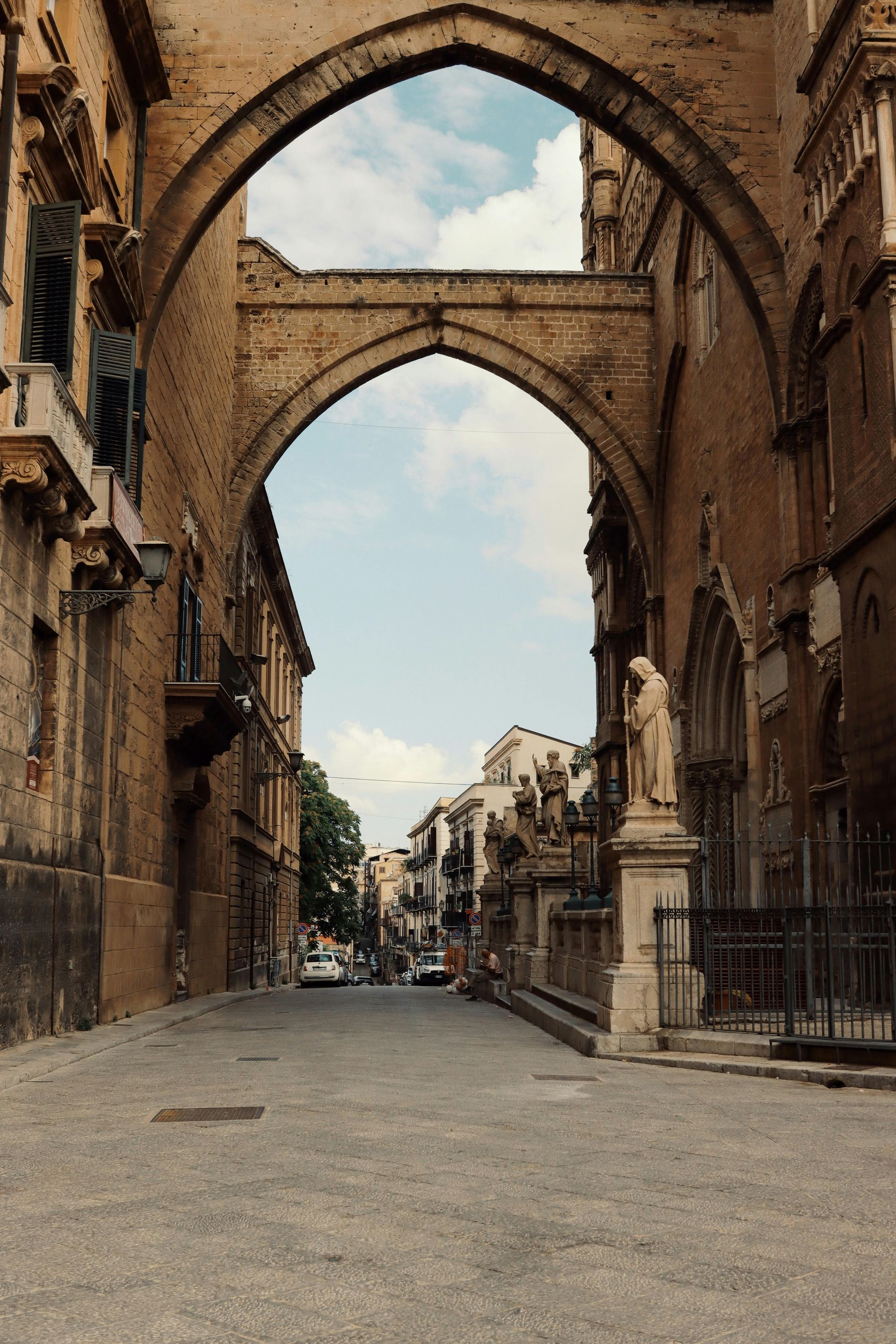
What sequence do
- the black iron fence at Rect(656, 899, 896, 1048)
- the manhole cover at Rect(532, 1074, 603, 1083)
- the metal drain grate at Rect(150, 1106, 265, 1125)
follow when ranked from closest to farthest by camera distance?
the metal drain grate at Rect(150, 1106, 265, 1125) < the manhole cover at Rect(532, 1074, 603, 1083) < the black iron fence at Rect(656, 899, 896, 1048)

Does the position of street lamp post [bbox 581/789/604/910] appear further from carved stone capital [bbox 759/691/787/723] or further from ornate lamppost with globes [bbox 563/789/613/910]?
carved stone capital [bbox 759/691/787/723]

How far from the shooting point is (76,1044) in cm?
1170

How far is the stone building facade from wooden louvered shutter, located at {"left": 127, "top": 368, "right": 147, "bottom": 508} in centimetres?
15

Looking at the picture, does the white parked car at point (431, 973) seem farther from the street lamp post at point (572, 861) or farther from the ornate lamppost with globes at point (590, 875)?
the street lamp post at point (572, 861)

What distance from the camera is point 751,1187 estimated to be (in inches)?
209

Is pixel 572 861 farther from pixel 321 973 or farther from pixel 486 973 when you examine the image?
pixel 321 973

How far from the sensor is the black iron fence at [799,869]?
1152 centimetres

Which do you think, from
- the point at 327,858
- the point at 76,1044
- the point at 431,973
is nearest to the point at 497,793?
the point at 327,858

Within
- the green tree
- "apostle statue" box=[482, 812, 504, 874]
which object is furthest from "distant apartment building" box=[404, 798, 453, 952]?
"apostle statue" box=[482, 812, 504, 874]

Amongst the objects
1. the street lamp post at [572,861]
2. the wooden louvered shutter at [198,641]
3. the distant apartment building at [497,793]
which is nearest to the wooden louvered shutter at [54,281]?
the street lamp post at [572,861]

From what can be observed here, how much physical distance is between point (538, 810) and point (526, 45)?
15.5m

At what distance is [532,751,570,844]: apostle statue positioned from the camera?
79.1 feet

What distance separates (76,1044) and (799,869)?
1108cm

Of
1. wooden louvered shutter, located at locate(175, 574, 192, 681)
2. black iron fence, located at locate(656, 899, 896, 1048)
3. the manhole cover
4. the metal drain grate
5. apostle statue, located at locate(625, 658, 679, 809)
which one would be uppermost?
wooden louvered shutter, located at locate(175, 574, 192, 681)
